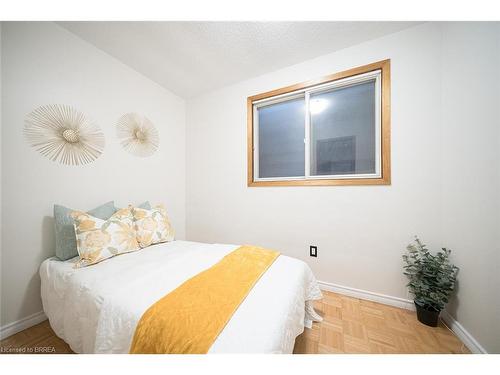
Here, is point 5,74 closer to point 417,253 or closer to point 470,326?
point 417,253

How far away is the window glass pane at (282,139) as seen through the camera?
2100 millimetres

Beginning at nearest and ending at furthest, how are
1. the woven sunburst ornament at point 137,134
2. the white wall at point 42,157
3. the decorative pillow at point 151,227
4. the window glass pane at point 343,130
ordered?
the white wall at point 42,157, the decorative pillow at point 151,227, the window glass pane at point 343,130, the woven sunburst ornament at point 137,134

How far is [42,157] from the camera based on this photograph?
1.38 metres

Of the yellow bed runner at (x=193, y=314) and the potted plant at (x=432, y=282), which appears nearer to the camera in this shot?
the yellow bed runner at (x=193, y=314)

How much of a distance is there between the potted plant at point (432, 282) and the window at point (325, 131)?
2.30 feet

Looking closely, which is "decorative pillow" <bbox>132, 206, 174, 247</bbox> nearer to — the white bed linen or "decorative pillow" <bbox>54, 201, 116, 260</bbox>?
the white bed linen

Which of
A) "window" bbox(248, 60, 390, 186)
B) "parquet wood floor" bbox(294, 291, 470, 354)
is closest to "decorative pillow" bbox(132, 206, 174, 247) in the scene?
"window" bbox(248, 60, 390, 186)

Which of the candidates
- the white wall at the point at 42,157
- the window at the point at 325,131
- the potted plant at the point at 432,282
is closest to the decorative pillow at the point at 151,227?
the white wall at the point at 42,157

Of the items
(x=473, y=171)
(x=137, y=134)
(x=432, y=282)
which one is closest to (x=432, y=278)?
(x=432, y=282)

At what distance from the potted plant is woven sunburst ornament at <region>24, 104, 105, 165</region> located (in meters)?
3.09

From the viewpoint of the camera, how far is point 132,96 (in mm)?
2006

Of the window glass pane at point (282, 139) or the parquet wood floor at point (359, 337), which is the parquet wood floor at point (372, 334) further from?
the window glass pane at point (282, 139)
